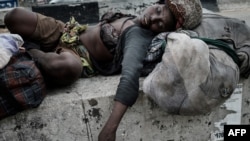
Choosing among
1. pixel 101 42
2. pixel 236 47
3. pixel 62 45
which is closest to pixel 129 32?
pixel 101 42

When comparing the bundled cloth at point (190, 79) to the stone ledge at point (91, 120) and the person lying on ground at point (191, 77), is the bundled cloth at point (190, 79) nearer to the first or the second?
the person lying on ground at point (191, 77)

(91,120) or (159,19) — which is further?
(159,19)

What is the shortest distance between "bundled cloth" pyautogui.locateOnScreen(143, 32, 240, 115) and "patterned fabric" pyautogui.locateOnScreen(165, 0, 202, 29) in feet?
1.39

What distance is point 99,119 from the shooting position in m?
2.30

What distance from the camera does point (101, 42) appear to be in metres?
2.68

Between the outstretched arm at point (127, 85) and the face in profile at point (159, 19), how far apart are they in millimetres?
308

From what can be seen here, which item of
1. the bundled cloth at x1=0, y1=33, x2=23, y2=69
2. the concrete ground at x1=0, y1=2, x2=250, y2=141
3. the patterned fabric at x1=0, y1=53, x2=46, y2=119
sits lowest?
the concrete ground at x1=0, y1=2, x2=250, y2=141

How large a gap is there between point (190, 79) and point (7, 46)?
3.92 feet

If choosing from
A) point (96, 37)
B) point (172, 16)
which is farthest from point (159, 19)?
point (96, 37)

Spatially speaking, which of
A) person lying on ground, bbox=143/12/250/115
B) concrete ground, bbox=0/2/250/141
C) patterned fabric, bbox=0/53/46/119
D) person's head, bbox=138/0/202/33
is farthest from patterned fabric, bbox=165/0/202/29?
patterned fabric, bbox=0/53/46/119

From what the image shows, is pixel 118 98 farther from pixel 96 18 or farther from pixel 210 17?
pixel 96 18

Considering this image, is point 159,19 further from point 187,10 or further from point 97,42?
point 97,42

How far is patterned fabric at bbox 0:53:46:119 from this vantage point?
2.08 metres

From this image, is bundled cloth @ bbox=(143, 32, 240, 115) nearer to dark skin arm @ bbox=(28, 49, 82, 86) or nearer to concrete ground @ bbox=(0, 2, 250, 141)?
concrete ground @ bbox=(0, 2, 250, 141)
